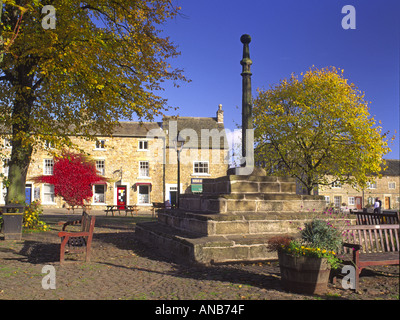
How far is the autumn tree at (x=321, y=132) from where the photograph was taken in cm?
1873

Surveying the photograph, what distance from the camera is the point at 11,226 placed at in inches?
440

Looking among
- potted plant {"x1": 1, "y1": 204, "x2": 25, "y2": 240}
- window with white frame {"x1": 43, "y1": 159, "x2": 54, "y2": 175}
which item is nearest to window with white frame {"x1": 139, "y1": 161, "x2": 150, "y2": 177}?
window with white frame {"x1": 43, "y1": 159, "x2": 54, "y2": 175}

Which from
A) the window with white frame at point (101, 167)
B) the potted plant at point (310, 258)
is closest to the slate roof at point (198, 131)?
the window with white frame at point (101, 167)

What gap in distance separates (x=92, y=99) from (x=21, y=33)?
303cm

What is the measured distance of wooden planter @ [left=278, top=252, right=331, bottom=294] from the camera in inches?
202

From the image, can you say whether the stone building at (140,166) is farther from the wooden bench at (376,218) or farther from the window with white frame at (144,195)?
the wooden bench at (376,218)

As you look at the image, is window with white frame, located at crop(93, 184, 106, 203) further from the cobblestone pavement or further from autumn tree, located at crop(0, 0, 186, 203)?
the cobblestone pavement

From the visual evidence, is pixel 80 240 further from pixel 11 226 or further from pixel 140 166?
Result: pixel 140 166

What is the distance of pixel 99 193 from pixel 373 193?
112 feet

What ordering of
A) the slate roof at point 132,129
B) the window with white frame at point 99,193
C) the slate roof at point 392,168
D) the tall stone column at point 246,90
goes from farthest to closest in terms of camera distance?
the slate roof at point 392,168, the slate roof at point 132,129, the window with white frame at point 99,193, the tall stone column at point 246,90

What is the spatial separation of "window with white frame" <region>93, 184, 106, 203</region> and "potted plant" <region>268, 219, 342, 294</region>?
30.8m

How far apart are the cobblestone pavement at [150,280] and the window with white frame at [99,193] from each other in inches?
1021

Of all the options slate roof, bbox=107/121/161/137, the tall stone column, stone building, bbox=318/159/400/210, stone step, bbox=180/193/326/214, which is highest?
slate roof, bbox=107/121/161/137
